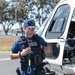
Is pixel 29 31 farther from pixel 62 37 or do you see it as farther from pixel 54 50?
pixel 54 50

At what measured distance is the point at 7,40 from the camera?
37.6 m

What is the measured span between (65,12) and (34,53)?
2.23 metres

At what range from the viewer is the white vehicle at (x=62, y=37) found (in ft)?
19.8

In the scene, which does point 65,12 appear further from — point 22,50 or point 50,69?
point 22,50

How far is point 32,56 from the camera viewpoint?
4.66m

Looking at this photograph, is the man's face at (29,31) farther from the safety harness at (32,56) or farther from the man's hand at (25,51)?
the man's hand at (25,51)

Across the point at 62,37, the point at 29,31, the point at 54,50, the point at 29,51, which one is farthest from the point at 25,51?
the point at 54,50

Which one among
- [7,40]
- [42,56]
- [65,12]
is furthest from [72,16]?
[7,40]

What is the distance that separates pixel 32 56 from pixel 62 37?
168cm

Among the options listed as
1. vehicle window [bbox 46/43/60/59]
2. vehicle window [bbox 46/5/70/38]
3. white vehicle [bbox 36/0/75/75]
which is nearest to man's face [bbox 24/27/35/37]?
white vehicle [bbox 36/0/75/75]

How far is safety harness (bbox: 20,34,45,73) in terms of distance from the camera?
4664 mm

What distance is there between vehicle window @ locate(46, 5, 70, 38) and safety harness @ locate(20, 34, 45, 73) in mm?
1719

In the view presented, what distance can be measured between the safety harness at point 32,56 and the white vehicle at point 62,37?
42.3 inches

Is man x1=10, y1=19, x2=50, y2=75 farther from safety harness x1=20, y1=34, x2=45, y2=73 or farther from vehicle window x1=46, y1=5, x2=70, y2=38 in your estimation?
vehicle window x1=46, y1=5, x2=70, y2=38
